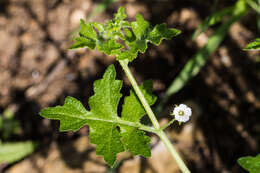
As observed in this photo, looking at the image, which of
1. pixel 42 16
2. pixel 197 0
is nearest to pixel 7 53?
pixel 42 16

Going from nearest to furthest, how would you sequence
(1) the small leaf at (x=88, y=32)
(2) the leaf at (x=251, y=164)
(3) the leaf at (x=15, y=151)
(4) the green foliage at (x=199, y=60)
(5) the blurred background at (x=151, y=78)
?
1. (2) the leaf at (x=251, y=164)
2. (1) the small leaf at (x=88, y=32)
3. (4) the green foliage at (x=199, y=60)
4. (5) the blurred background at (x=151, y=78)
5. (3) the leaf at (x=15, y=151)

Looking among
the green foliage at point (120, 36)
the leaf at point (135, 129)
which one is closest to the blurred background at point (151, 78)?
the leaf at point (135, 129)

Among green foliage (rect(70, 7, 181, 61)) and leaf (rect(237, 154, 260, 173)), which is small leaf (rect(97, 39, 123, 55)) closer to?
green foliage (rect(70, 7, 181, 61))

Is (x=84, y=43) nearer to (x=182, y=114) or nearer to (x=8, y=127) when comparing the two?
(x=182, y=114)

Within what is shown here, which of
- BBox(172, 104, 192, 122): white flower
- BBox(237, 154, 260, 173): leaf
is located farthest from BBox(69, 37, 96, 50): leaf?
BBox(237, 154, 260, 173): leaf

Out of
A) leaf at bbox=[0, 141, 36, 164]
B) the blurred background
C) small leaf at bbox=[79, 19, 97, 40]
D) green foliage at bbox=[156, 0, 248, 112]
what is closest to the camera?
small leaf at bbox=[79, 19, 97, 40]

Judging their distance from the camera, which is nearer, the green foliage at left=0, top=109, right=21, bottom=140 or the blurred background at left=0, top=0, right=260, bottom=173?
the blurred background at left=0, top=0, right=260, bottom=173

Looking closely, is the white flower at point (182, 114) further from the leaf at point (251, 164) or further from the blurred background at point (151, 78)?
the blurred background at point (151, 78)
